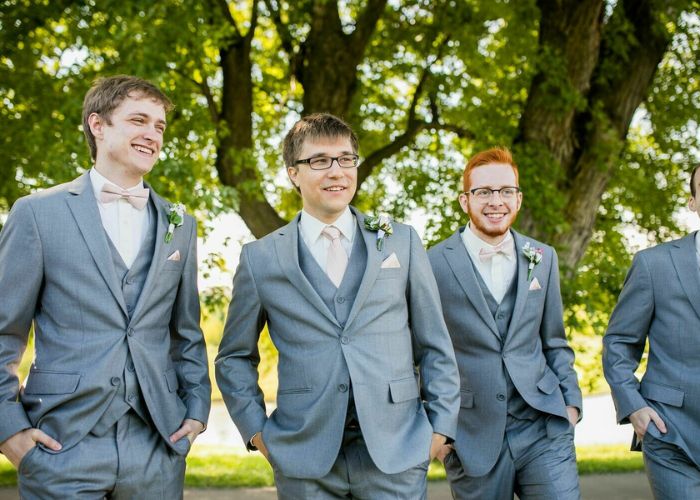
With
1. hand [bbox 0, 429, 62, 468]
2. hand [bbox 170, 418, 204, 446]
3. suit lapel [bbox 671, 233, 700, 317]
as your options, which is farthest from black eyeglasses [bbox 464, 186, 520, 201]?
hand [bbox 0, 429, 62, 468]

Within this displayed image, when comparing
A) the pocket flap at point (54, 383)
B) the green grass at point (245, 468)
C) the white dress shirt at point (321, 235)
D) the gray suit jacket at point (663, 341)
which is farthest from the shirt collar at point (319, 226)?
the green grass at point (245, 468)

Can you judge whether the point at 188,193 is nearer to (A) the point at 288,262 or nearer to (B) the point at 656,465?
(A) the point at 288,262

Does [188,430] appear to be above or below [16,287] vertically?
below

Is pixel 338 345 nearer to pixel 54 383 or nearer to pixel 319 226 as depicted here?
pixel 319 226

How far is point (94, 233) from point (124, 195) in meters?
0.25

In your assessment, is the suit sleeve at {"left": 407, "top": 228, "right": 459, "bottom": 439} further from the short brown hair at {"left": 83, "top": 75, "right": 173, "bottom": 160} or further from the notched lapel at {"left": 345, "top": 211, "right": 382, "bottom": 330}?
the short brown hair at {"left": 83, "top": 75, "right": 173, "bottom": 160}

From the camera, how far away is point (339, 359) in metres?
3.70

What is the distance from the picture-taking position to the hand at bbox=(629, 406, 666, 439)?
14.4 ft

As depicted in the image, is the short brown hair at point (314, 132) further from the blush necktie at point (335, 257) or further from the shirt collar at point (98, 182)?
the shirt collar at point (98, 182)

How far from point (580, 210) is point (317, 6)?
13.6 feet

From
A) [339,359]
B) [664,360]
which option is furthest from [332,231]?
[664,360]

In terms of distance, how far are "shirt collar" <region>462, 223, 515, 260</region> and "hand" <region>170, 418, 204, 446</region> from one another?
1.86 meters

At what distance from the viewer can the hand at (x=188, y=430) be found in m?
3.76

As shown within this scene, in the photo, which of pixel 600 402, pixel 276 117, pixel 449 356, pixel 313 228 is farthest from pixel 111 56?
pixel 600 402
